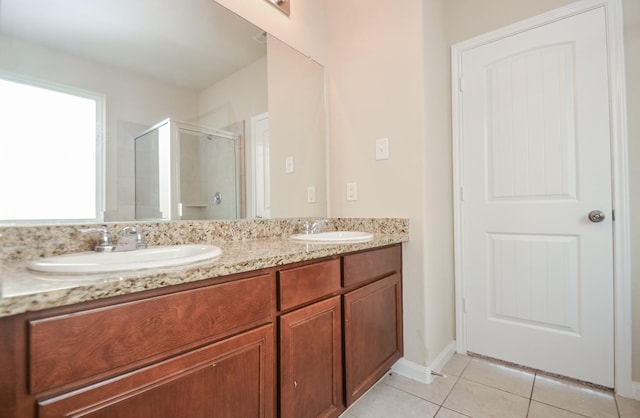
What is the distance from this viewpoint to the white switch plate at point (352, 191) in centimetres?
190

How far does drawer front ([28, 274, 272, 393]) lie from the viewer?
0.54 metres

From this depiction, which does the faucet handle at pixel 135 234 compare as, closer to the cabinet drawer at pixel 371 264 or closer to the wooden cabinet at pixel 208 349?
the wooden cabinet at pixel 208 349

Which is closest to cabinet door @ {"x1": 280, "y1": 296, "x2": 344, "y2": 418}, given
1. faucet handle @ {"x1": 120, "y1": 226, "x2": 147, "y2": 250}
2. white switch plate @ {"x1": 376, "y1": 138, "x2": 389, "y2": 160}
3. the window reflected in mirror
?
faucet handle @ {"x1": 120, "y1": 226, "x2": 147, "y2": 250}

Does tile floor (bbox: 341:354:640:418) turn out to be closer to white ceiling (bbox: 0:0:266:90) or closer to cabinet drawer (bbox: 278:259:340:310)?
cabinet drawer (bbox: 278:259:340:310)

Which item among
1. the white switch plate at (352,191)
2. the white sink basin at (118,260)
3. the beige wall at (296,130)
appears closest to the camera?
the white sink basin at (118,260)

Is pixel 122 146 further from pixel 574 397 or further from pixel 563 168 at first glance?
pixel 574 397

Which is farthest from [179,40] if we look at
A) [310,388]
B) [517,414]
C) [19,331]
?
[517,414]

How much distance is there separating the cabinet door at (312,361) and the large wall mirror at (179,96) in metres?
0.67

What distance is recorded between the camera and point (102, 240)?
99 centimetres

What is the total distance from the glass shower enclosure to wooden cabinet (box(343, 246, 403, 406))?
695 millimetres

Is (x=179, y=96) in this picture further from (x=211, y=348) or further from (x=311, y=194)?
(x=211, y=348)

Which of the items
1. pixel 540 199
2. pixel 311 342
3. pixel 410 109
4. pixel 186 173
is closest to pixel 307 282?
pixel 311 342

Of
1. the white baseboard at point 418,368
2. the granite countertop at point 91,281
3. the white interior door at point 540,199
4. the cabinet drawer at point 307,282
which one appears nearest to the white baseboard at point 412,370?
the white baseboard at point 418,368

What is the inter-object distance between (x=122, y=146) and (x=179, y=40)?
22.5 inches
